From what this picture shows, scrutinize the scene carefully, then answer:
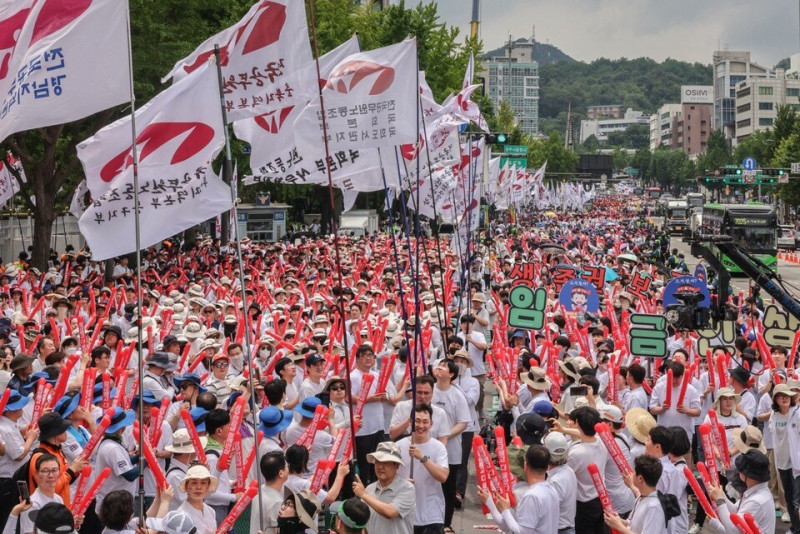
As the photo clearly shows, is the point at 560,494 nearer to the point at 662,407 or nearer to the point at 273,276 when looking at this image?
the point at 662,407

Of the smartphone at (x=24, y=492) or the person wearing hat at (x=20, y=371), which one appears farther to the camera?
the person wearing hat at (x=20, y=371)

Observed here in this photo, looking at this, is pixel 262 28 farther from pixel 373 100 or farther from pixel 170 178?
pixel 373 100

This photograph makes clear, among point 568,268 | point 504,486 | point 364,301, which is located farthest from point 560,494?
point 568,268

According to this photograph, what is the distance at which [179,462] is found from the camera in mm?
7316

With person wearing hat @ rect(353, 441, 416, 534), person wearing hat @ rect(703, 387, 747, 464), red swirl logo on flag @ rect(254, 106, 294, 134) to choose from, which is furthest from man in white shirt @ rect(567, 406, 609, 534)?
red swirl logo on flag @ rect(254, 106, 294, 134)

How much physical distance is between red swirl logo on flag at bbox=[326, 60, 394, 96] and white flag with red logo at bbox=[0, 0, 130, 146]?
144 inches

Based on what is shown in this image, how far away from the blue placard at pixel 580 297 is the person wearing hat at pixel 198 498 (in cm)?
1111

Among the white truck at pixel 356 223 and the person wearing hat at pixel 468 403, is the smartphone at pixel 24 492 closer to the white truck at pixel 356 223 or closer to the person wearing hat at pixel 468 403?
the person wearing hat at pixel 468 403

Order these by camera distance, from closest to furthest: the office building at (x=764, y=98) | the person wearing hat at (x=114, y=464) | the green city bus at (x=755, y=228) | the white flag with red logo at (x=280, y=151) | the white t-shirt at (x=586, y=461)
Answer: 1. the person wearing hat at (x=114, y=464)
2. the white t-shirt at (x=586, y=461)
3. the white flag with red logo at (x=280, y=151)
4. the green city bus at (x=755, y=228)
5. the office building at (x=764, y=98)

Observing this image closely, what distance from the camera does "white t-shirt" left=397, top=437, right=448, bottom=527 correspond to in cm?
779

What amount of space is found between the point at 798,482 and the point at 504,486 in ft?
13.7

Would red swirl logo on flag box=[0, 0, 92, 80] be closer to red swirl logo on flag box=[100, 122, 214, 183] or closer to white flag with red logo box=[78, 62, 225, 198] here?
white flag with red logo box=[78, 62, 225, 198]

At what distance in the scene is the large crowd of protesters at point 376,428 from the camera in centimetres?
681

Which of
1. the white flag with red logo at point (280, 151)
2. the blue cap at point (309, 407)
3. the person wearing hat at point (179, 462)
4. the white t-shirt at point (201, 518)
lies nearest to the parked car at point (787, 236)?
the white flag with red logo at point (280, 151)
